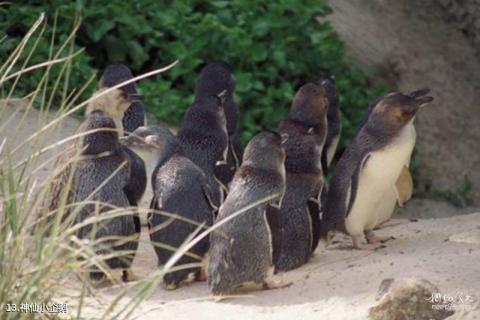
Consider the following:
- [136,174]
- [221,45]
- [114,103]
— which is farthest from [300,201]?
[221,45]

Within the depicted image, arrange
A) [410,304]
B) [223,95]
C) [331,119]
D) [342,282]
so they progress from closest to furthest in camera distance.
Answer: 1. [410,304]
2. [342,282]
3. [223,95]
4. [331,119]

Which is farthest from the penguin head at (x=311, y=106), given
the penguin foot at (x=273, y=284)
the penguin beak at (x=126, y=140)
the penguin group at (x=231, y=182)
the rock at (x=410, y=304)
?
the rock at (x=410, y=304)

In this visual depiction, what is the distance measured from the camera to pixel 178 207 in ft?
25.6

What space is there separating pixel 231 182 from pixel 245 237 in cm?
64

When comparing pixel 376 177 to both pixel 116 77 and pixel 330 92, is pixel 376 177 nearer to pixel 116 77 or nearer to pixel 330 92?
pixel 330 92

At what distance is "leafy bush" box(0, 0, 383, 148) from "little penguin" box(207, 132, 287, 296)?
3534mm

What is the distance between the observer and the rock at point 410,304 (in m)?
6.54

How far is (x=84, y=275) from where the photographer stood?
592 cm

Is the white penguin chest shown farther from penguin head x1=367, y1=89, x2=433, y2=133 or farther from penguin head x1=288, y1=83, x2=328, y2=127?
penguin head x1=288, y1=83, x2=328, y2=127

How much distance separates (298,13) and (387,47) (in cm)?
99

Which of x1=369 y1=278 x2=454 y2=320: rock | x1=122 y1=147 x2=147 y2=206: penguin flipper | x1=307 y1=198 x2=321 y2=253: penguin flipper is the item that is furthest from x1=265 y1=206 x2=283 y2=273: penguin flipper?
x1=369 y1=278 x2=454 y2=320: rock

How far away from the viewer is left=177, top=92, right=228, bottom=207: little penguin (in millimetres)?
8867

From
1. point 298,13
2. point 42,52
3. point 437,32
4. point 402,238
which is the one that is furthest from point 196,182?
point 437,32

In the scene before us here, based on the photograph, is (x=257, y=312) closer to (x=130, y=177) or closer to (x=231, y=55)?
(x=130, y=177)
